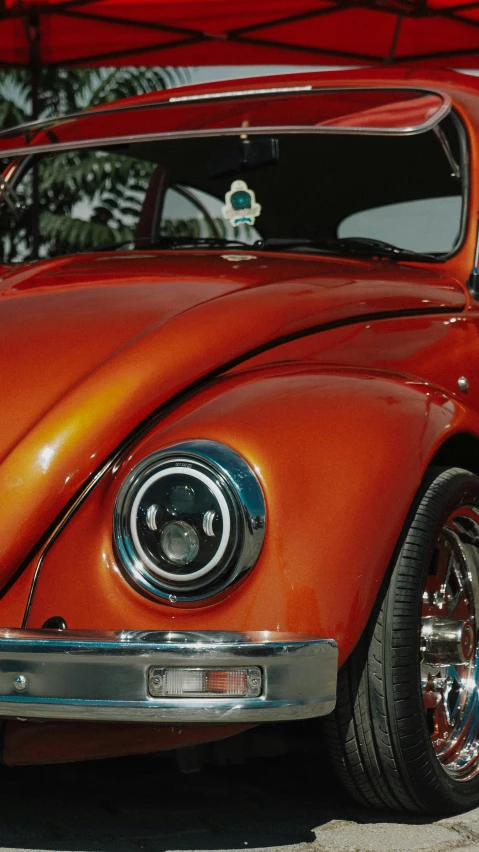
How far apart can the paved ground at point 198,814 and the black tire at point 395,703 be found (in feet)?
0.30

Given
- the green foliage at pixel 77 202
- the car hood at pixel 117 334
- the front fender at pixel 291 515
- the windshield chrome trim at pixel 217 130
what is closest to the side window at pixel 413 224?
the windshield chrome trim at pixel 217 130

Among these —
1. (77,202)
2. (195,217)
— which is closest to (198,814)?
(195,217)

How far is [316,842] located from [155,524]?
763 millimetres

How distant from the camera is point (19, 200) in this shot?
3939 millimetres

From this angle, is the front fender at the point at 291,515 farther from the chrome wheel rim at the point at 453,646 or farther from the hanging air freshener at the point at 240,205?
the hanging air freshener at the point at 240,205

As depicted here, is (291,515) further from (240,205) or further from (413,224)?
(240,205)

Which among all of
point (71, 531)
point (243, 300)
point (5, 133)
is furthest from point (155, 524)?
point (5, 133)

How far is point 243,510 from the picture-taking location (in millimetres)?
2043

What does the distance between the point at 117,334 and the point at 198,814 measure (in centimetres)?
104

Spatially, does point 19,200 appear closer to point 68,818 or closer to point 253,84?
point 253,84

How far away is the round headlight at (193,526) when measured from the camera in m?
2.04

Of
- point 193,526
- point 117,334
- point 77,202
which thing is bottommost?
point 193,526

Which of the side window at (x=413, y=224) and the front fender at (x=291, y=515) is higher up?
the side window at (x=413, y=224)

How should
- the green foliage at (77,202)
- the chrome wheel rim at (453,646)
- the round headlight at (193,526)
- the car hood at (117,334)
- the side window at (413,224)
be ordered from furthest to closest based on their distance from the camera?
the green foliage at (77,202) → the side window at (413,224) → the chrome wheel rim at (453,646) → the car hood at (117,334) → the round headlight at (193,526)
